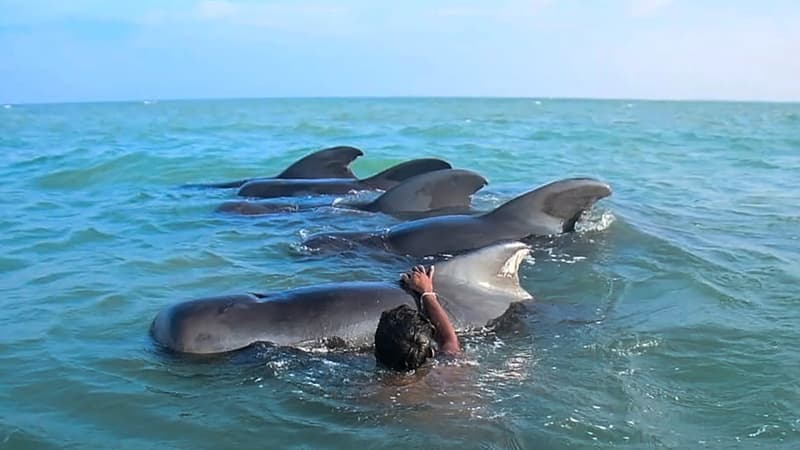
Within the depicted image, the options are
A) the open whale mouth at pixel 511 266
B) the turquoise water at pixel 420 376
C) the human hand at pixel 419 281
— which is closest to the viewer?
the turquoise water at pixel 420 376

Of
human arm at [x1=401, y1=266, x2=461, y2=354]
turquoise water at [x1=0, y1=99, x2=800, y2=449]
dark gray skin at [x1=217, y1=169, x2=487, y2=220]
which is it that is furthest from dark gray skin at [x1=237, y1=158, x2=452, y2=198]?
human arm at [x1=401, y1=266, x2=461, y2=354]

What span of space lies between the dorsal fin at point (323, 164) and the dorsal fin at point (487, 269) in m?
8.16

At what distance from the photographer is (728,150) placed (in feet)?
88.8

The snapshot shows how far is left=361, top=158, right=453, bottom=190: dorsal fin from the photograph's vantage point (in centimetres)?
1295

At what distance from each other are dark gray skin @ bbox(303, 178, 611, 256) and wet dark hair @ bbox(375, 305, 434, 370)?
347cm

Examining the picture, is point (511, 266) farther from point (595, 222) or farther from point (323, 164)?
point (323, 164)

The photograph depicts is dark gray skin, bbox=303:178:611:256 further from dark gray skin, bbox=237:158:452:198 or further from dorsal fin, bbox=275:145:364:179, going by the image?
dorsal fin, bbox=275:145:364:179

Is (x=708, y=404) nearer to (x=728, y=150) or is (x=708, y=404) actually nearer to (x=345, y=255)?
(x=345, y=255)

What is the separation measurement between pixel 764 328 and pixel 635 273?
6.38 ft

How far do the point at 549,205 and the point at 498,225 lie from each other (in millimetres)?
652

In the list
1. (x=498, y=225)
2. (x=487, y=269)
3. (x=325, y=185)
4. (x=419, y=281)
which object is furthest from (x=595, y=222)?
(x=419, y=281)

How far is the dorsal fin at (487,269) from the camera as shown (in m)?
6.89

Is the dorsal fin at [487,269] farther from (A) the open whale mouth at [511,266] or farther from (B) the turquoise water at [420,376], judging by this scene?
(B) the turquoise water at [420,376]

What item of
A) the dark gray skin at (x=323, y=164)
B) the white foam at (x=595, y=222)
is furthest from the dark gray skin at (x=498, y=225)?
the dark gray skin at (x=323, y=164)
